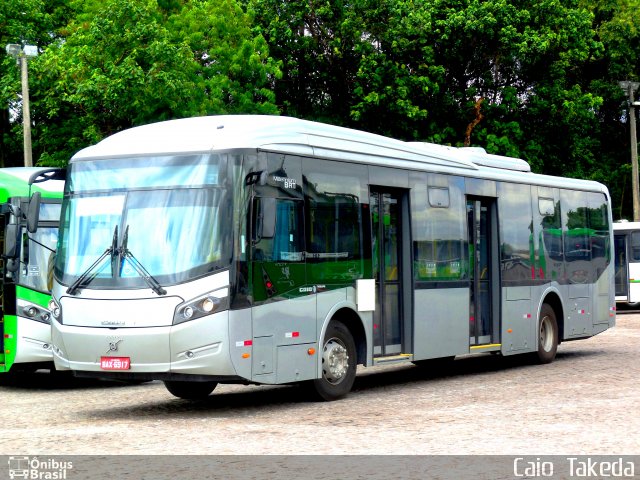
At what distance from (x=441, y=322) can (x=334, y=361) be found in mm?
3018

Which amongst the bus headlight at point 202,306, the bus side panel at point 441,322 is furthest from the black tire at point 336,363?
the bus headlight at point 202,306

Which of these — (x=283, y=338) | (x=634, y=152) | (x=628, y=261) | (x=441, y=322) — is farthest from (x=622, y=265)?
(x=283, y=338)

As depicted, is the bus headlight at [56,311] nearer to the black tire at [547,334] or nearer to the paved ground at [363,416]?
the paved ground at [363,416]

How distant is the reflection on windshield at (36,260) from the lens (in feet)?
56.3

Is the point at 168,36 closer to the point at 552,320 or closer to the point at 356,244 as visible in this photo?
the point at 552,320

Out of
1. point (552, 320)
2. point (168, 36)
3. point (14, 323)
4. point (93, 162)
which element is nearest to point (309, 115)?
point (168, 36)

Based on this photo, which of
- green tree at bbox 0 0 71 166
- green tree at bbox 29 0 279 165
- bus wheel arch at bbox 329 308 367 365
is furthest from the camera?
green tree at bbox 0 0 71 166

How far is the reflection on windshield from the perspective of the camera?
675 inches

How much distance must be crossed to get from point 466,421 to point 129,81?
21135 mm

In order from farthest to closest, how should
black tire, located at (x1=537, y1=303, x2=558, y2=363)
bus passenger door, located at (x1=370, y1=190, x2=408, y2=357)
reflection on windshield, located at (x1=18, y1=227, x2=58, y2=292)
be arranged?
black tire, located at (x1=537, y1=303, x2=558, y2=363)
reflection on windshield, located at (x1=18, y1=227, x2=58, y2=292)
bus passenger door, located at (x1=370, y1=190, x2=408, y2=357)

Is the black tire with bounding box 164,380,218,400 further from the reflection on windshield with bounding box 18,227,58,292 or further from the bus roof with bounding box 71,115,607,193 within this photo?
the reflection on windshield with bounding box 18,227,58,292

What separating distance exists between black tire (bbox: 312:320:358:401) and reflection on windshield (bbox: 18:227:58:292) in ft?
16.6

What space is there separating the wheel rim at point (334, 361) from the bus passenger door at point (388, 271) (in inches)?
35.2

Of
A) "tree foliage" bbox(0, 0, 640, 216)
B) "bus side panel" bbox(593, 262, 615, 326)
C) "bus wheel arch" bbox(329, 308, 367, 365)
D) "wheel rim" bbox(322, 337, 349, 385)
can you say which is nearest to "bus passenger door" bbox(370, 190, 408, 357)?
"bus wheel arch" bbox(329, 308, 367, 365)
